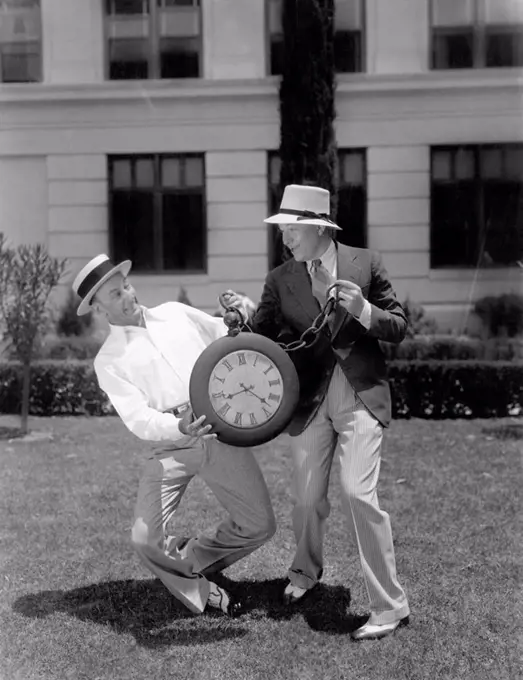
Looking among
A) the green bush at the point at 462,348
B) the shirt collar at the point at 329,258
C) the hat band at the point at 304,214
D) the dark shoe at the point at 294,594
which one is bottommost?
the dark shoe at the point at 294,594

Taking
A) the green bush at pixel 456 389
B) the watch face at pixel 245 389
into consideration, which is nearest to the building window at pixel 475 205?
the green bush at pixel 456 389

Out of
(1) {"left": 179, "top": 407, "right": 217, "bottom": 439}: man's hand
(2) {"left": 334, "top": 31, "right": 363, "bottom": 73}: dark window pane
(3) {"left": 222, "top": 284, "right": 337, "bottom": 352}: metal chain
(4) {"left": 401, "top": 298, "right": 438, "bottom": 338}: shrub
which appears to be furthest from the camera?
(4) {"left": 401, "top": 298, "right": 438, "bottom": 338}: shrub

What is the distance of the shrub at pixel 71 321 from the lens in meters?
6.43

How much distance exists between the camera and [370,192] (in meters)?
6.27

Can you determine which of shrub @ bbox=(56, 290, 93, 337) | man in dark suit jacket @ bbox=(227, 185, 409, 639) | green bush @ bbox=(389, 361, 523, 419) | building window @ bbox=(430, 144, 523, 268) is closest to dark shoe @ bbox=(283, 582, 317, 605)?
man in dark suit jacket @ bbox=(227, 185, 409, 639)

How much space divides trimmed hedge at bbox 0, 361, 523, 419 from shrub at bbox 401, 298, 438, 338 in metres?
0.50

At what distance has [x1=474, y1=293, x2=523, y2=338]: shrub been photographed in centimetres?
675

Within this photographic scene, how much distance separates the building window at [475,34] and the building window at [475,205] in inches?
27.3

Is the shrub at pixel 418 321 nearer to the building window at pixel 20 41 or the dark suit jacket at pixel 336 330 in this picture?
the dark suit jacket at pixel 336 330

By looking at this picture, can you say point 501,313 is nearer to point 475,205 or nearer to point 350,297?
point 475,205

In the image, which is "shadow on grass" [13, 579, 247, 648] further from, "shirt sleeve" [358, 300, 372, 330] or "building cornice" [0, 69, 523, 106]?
"building cornice" [0, 69, 523, 106]

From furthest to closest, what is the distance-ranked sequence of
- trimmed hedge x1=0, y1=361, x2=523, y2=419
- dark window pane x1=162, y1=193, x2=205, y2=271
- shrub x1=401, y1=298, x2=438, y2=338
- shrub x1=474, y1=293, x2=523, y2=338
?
trimmed hedge x1=0, y1=361, x2=523, y2=419, shrub x1=474, y1=293, x2=523, y2=338, shrub x1=401, y1=298, x2=438, y2=338, dark window pane x1=162, y1=193, x2=205, y2=271

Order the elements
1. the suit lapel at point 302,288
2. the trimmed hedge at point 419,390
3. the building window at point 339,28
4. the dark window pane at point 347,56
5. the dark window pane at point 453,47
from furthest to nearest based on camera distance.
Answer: the trimmed hedge at point 419,390
the dark window pane at point 347,56
the dark window pane at point 453,47
the building window at point 339,28
the suit lapel at point 302,288

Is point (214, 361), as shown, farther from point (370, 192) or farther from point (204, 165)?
point (370, 192)
